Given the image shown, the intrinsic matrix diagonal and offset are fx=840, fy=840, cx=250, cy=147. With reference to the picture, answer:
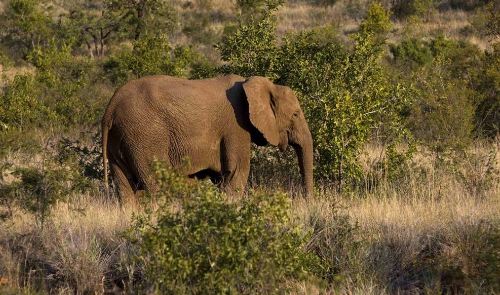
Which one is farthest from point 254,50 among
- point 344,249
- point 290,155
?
point 344,249

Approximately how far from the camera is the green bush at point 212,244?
6.48m

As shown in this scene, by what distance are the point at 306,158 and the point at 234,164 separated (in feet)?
3.48

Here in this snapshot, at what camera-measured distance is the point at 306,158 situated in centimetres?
1140

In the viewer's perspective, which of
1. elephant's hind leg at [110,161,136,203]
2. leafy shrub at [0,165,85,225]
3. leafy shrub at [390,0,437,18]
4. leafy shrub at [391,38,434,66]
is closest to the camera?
leafy shrub at [0,165,85,225]

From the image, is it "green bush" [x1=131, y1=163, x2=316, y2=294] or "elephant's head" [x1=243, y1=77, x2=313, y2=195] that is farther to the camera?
"elephant's head" [x1=243, y1=77, x2=313, y2=195]

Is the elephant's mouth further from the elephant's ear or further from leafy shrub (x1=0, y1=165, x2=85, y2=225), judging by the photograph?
leafy shrub (x1=0, y1=165, x2=85, y2=225)

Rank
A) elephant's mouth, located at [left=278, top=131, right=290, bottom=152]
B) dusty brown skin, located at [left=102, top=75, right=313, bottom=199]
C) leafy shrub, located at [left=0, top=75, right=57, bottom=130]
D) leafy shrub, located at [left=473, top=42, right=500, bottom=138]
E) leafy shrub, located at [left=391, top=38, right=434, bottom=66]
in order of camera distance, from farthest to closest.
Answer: leafy shrub, located at [left=391, top=38, right=434, bottom=66]
leafy shrub, located at [left=0, top=75, right=57, bottom=130]
leafy shrub, located at [left=473, top=42, right=500, bottom=138]
elephant's mouth, located at [left=278, top=131, right=290, bottom=152]
dusty brown skin, located at [left=102, top=75, right=313, bottom=199]

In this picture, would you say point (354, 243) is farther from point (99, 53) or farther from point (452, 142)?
point (99, 53)

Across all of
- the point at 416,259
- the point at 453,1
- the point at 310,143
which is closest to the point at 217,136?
the point at 310,143

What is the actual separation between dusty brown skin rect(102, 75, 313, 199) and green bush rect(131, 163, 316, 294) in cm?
377

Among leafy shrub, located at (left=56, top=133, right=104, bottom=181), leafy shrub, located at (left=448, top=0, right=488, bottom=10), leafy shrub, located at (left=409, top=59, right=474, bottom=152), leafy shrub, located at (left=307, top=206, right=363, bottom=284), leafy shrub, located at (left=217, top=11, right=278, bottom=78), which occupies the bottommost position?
leafy shrub, located at (left=448, top=0, right=488, bottom=10)

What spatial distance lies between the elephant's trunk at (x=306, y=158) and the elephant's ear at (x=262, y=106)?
1.18 feet

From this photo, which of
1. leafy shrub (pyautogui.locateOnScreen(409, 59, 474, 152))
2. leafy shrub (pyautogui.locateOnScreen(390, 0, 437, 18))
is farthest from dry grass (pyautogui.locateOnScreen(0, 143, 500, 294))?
leafy shrub (pyautogui.locateOnScreen(390, 0, 437, 18))

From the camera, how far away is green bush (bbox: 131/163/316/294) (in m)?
6.48
